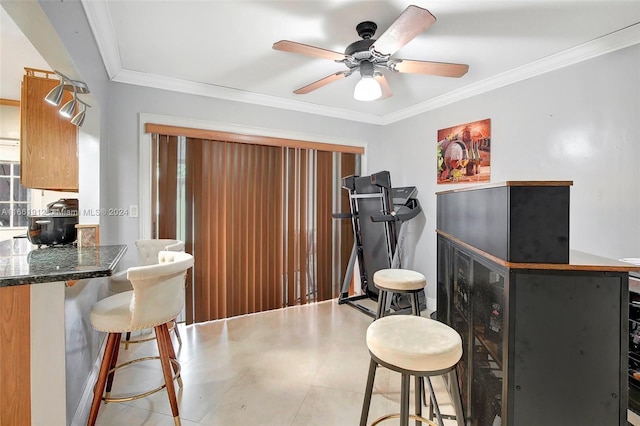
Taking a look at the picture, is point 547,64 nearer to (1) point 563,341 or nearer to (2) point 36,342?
(1) point 563,341

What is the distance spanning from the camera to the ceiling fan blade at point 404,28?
147 centimetres

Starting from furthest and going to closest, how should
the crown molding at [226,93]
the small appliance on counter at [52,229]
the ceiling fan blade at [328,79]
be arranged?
the crown molding at [226,93] < the ceiling fan blade at [328,79] < the small appliance on counter at [52,229]

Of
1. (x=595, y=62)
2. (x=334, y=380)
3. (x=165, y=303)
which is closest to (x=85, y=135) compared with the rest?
(x=165, y=303)

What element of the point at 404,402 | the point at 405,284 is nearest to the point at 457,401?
the point at 404,402

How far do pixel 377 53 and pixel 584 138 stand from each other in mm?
1710

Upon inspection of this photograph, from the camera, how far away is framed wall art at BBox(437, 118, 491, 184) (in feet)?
9.68

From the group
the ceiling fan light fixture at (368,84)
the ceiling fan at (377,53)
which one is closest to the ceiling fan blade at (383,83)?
the ceiling fan at (377,53)

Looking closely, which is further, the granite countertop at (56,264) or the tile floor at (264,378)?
the tile floor at (264,378)

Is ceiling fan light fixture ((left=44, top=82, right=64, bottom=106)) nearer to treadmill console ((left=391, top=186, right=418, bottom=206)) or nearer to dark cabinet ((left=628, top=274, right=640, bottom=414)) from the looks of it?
treadmill console ((left=391, top=186, right=418, bottom=206))

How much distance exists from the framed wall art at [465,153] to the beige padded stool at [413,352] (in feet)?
7.26

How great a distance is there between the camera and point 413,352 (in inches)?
42.5

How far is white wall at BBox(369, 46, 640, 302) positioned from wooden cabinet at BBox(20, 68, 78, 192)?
137 inches

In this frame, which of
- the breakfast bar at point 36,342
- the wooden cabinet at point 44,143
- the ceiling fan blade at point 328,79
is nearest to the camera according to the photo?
the breakfast bar at point 36,342

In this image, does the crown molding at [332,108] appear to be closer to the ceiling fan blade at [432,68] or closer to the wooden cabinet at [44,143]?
the wooden cabinet at [44,143]
